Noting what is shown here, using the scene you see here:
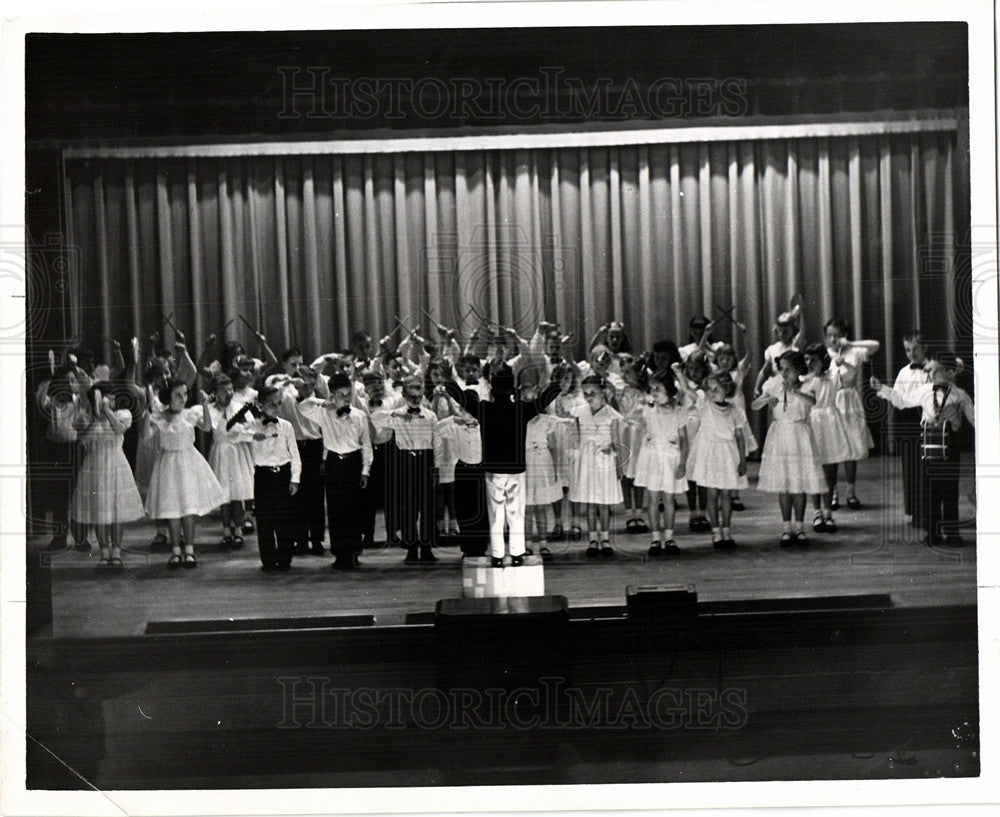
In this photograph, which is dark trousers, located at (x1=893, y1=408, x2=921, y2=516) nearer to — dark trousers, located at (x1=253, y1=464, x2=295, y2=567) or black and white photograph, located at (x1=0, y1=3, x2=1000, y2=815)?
black and white photograph, located at (x1=0, y1=3, x2=1000, y2=815)

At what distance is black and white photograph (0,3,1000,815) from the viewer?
14.1 ft

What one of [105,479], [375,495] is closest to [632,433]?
[375,495]

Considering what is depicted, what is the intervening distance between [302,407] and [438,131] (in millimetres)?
1090

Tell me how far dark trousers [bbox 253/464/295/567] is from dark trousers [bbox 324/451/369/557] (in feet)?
0.46

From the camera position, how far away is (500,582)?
437cm

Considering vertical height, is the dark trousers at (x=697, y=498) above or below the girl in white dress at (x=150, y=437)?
below

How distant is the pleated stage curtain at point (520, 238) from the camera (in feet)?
14.2

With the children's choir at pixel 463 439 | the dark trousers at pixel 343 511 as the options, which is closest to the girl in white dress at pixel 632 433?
the children's choir at pixel 463 439

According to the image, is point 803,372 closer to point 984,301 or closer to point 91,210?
point 984,301

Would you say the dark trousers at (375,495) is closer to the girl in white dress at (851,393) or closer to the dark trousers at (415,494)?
the dark trousers at (415,494)

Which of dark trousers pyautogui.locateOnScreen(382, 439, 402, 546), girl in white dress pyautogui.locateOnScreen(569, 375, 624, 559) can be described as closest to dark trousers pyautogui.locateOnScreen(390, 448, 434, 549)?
dark trousers pyautogui.locateOnScreen(382, 439, 402, 546)

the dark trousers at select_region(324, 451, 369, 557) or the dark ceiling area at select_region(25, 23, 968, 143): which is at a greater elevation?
the dark ceiling area at select_region(25, 23, 968, 143)

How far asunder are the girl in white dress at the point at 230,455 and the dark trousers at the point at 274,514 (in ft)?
0.14

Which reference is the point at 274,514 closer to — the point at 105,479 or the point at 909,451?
the point at 105,479
